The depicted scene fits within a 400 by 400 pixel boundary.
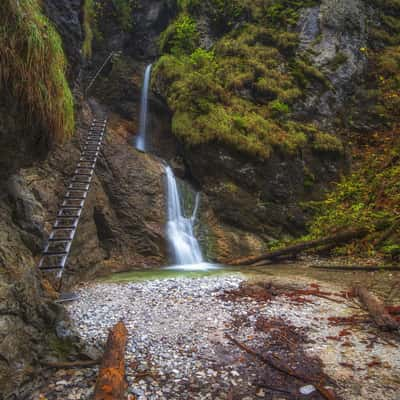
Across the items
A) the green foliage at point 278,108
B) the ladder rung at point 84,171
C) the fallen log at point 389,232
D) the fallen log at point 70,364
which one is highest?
the green foliage at point 278,108

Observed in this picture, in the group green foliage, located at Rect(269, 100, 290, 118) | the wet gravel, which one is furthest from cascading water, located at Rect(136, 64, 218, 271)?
green foliage, located at Rect(269, 100, 290, 118)

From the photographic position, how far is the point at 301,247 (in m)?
Answer: 9.02

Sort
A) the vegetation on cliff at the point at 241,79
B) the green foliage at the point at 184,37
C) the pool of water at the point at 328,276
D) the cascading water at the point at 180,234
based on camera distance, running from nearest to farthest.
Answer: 1. the pool of water at the point at 328,276
2. the cascading water at the point at 180,234
3. the vegetation on cliff at the point at 241,79
4. the green foliage at the point at 184,37

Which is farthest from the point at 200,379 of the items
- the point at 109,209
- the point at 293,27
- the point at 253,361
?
the point at 293,27

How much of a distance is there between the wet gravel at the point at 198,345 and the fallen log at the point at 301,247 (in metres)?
3.91

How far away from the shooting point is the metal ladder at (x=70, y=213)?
5.60 metres

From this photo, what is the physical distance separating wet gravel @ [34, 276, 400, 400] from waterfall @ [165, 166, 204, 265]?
3815 millimetres

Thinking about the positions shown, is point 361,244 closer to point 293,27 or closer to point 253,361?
point 253,361

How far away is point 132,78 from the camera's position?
647 inches

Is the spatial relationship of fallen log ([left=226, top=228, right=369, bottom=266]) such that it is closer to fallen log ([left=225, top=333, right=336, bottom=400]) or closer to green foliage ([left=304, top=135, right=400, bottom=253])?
green foliage ([left=304, top=135, right=400, bottom=253])

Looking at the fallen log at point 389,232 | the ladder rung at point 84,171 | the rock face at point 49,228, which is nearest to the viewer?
the rock face at point 49,228

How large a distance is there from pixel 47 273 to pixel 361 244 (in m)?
8.32

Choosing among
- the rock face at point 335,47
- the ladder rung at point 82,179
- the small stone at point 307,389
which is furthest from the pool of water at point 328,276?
the rock face at point 335,47

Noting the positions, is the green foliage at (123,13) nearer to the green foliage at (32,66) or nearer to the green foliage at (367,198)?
the green foliage at (367,198)
